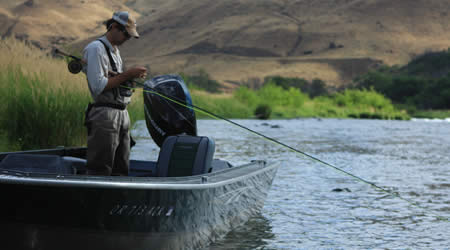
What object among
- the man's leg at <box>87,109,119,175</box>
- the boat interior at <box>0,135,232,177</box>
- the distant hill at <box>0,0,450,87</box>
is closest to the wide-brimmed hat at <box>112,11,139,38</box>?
the man's leg at <box>87,109,119,175</box>

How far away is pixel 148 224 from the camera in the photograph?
4961 mm

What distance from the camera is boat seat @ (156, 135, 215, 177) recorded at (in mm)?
6375

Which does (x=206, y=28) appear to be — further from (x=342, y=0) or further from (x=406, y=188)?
(x=406, y=188)

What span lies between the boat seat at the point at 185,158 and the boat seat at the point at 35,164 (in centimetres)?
133

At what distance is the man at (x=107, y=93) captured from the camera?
18.1 ft

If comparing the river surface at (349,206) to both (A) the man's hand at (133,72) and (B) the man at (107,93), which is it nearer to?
(B) the man at (107,93)

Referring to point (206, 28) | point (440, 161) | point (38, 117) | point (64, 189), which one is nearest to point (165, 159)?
point (64, 189)

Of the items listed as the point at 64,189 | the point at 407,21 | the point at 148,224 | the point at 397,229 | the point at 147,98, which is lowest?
the point at 397,229

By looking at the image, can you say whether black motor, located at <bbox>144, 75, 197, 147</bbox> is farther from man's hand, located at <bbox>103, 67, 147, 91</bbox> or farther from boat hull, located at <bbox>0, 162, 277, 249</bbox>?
boat hull, located at <bbox>0, 162, 277, 249</bbox>

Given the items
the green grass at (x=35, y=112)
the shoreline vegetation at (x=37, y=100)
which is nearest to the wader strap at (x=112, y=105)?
the shoreline vegetation at (x=37, y=100)

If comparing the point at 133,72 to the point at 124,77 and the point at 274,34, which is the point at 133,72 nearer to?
the point at 124,77

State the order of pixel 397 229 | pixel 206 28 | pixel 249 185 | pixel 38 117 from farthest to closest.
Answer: pixel 206 28, pixel 38 117, pixel 397 229, pixel 249 185

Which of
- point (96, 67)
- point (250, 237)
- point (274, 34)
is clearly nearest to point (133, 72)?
point (96, 67)

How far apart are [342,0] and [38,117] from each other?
175076mm
